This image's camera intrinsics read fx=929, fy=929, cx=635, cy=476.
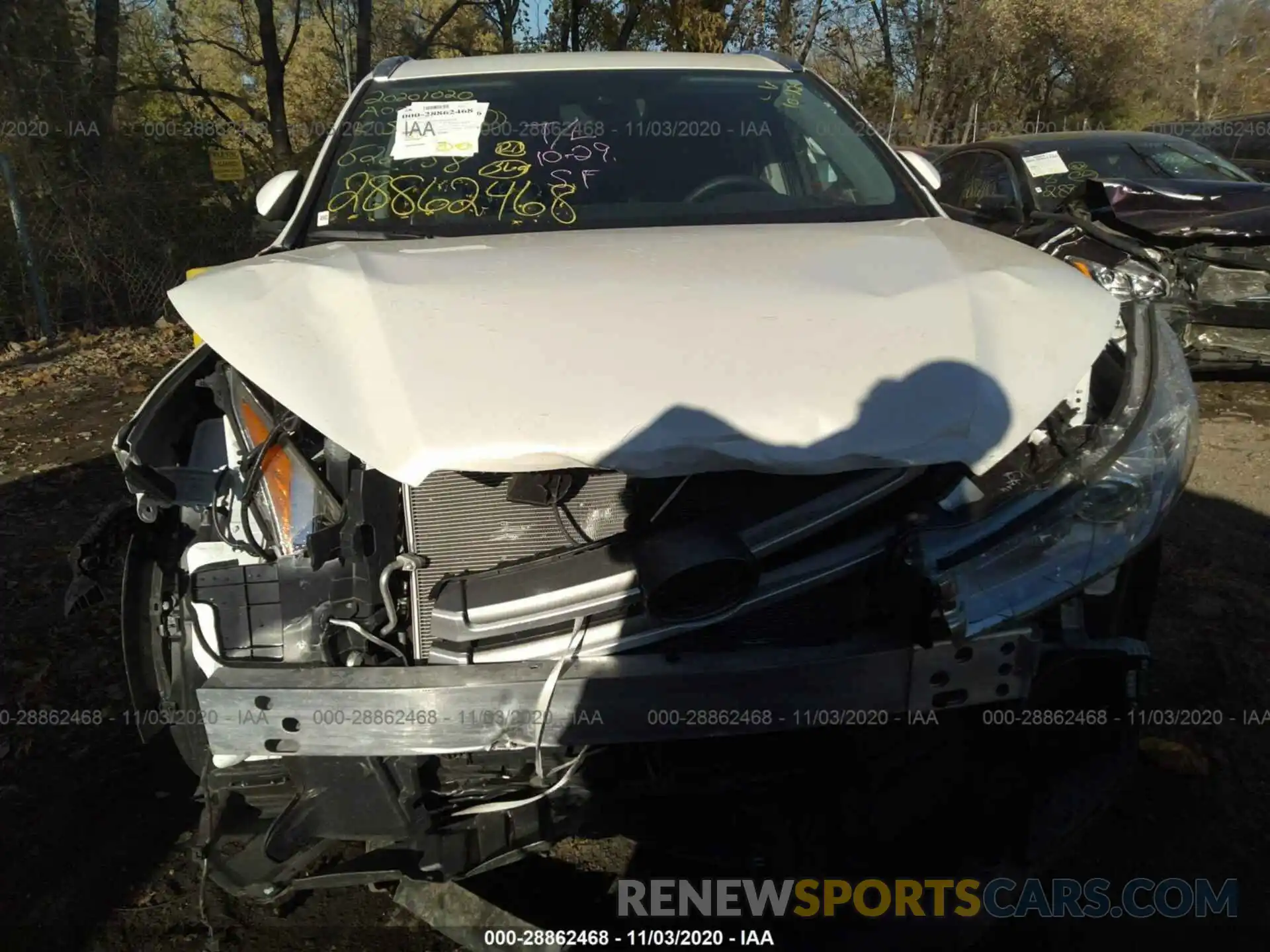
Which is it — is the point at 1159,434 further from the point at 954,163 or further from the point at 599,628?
the point at 954,163

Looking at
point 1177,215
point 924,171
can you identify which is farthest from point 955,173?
point 924,171

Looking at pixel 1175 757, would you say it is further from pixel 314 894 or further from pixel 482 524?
pixel 314 894

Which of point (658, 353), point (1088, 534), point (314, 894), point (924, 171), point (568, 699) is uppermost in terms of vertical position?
point (924, 171)

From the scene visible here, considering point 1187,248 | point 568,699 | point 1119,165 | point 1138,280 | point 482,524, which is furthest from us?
point 1119,165

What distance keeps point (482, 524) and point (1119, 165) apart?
6.63 m

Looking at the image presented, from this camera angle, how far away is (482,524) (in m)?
1.90

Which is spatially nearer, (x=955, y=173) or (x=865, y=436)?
(x=865, y=436)

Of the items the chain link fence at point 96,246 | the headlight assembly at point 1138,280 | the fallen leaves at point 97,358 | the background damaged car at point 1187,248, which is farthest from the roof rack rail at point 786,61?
the chain link fence at point 96,246

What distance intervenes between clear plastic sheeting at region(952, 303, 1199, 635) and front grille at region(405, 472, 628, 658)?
0.70 meters

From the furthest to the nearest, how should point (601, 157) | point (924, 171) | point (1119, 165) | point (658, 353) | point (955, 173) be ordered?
point (955, 173)
point (1119, 165)
point (924, 171)
point (601, 157)
point (658, 353)

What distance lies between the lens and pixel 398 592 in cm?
193

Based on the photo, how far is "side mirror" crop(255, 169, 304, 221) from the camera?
2.92 m

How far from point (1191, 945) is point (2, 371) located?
7.75m

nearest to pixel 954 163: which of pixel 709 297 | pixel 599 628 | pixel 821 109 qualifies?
pixel 821 109
